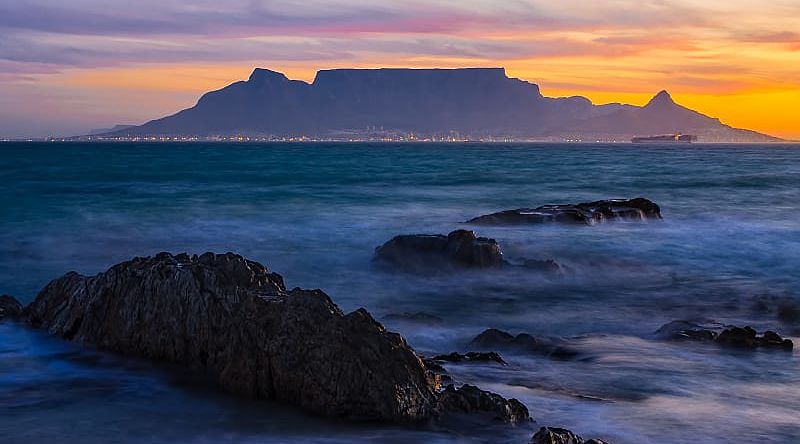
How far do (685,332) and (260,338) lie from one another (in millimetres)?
7576

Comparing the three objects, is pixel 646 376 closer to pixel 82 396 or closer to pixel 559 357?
pixel 559 357

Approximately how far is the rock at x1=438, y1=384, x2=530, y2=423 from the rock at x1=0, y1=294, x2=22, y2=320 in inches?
289

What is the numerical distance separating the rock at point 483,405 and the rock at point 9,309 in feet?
24.1

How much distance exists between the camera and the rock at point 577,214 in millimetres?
28828

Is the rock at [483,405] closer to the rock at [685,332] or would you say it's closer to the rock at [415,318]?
the rock at [685,332]

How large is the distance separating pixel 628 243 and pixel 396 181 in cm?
4057

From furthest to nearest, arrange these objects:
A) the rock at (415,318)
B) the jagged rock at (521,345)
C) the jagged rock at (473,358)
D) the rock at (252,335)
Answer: the rock at (415,318) < the jagged rock at (521,345) < the jagged rock at (473,358) < the rock at (252,335)

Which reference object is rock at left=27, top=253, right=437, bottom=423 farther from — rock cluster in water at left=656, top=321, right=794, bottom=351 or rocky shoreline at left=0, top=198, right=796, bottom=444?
rock cluster in water at left=656, top=321, right=794, bottom=351

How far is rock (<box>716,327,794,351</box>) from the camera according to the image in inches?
514

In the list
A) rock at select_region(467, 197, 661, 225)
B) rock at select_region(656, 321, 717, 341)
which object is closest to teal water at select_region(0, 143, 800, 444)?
rock at select_region(656, 321, 717, 341)

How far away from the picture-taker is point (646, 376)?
37.3 ft

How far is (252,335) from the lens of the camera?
934cm

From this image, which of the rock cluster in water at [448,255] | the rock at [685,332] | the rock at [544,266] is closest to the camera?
the rock at [685,332]

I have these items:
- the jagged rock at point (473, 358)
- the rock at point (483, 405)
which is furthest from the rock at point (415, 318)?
the rock at point (483, 405)
